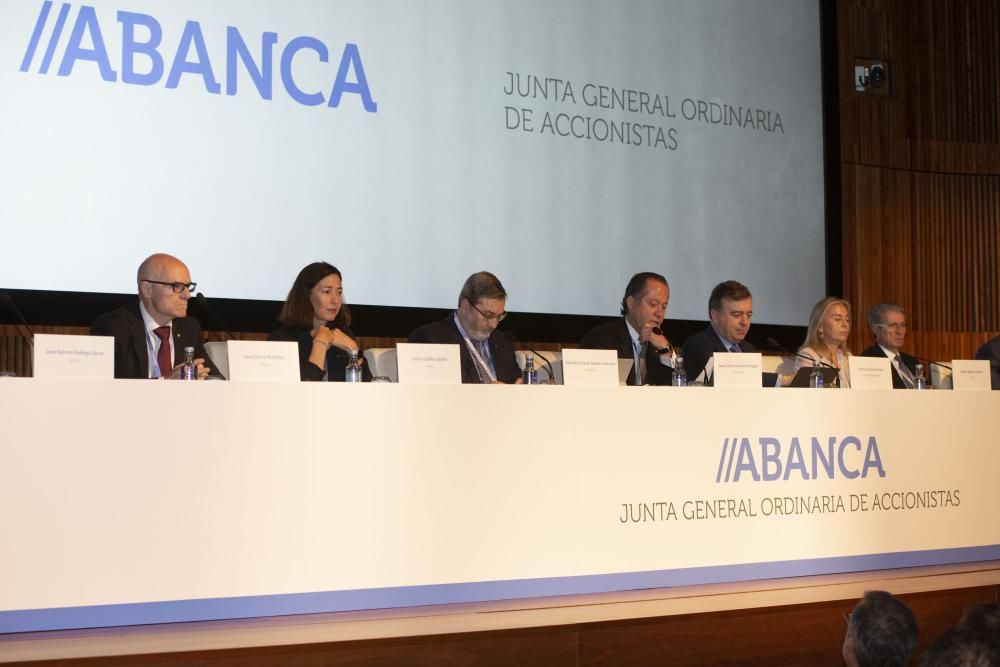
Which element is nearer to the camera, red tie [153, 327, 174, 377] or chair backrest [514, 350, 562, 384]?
red tie [153, 327, 174, 377]

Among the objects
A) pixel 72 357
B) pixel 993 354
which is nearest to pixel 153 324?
pixel 72 357

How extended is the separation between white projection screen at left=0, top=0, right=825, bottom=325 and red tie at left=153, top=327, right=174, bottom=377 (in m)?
0.76

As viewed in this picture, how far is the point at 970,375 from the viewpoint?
3.51 metres

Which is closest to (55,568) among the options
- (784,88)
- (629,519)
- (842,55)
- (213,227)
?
(629,519)

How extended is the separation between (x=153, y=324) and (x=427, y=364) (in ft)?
4.27

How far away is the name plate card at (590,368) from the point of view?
2.80m

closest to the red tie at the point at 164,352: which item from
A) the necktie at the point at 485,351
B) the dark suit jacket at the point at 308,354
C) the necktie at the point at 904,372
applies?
the dark suit jacket at the point at 308,354

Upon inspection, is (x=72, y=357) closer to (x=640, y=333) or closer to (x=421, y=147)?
(x=640, y=333)

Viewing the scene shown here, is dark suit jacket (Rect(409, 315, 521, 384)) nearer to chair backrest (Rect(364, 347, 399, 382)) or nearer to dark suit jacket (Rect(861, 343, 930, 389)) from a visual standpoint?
chair backrest (Rect(364, 347, 399, 382))

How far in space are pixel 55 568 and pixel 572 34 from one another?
3.68 meters

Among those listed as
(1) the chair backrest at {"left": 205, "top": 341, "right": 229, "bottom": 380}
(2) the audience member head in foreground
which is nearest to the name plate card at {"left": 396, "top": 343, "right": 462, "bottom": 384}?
(1) the chair backrest at {"left": 205, "top": 341, "right": 229, "bottom": 380}

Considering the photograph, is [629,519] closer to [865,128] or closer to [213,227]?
[213,227]

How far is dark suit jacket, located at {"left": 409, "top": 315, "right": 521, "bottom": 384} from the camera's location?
12.3 ft

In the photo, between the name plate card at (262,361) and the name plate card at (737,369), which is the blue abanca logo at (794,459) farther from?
the name plate card at (262,361)
